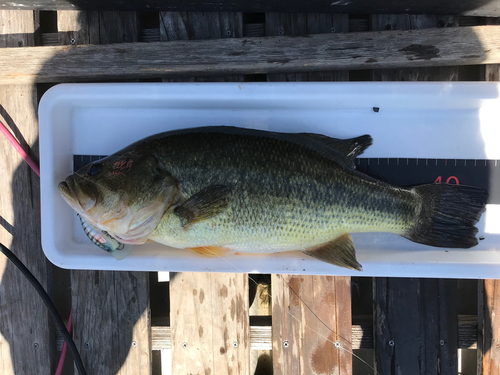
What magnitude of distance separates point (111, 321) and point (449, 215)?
2.10 metres

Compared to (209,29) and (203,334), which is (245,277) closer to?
(203,334)

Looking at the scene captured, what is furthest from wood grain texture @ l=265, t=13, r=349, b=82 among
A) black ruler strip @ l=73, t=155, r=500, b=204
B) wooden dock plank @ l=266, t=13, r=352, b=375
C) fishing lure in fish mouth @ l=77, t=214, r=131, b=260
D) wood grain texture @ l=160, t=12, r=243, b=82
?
fishing lure in fish mouth @ l=77, t=214, r=131, b=260

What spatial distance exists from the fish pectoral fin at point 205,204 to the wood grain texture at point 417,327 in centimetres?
116

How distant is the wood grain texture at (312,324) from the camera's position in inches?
75.0

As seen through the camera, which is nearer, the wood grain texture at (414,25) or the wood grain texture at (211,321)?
the wood grain texture at (414,25)

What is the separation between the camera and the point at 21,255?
6.59 feet

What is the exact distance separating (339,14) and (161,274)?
7.01 ft

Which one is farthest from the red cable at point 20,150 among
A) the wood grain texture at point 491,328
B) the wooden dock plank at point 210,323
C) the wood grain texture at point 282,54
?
the wood grain texture at point 491,328

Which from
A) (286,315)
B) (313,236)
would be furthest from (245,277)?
(313,236)

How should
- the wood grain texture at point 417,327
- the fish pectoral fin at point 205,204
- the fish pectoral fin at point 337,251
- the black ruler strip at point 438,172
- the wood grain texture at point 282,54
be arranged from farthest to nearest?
1. the wood grain texture at point 417,327
2. the black ruler strip at point 438,172
3. the wood grain texture at point 282,54
4. the fish pectoral fin at point 337,251
5. the fish pectoral fin at point 205,204

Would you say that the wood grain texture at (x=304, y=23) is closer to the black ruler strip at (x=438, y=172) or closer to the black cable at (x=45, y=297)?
the black ruler strip at (x=438, y=172)

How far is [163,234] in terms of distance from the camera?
4.98ft

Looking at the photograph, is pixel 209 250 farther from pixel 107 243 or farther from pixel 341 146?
pixel 341 146

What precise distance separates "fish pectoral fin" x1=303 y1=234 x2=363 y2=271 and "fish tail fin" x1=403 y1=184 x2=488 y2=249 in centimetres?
33
